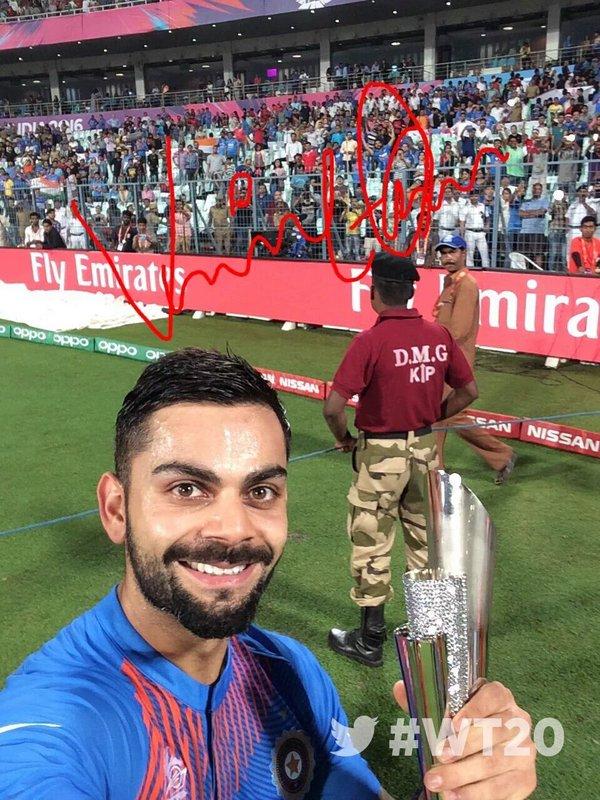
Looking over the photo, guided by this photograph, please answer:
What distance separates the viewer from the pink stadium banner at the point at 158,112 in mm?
31625

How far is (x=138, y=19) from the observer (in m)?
35.4

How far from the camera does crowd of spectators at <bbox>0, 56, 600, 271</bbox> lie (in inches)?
426

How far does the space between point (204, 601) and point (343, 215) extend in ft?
40.8

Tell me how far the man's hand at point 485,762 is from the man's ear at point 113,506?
0.73m

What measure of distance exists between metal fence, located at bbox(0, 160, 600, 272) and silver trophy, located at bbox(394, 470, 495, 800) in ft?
26.2

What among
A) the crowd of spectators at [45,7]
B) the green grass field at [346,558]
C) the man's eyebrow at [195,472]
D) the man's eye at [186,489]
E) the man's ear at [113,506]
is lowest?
the green grass field at [346,558]

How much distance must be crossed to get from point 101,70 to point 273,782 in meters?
48.3

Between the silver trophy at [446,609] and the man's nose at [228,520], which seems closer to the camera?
the silver trophy at [446,609]

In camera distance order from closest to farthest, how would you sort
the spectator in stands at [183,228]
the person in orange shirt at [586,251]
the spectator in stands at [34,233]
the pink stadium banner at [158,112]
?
the person in orange shirt at [586,251]
the spectator in stands at [183,228]
the spectator in stands at [34,233]
the pink stadium banner at [158,112]

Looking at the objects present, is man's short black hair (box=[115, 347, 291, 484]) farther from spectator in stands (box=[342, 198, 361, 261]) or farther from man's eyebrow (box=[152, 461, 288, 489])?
spectator in stands (box=[342, 198, 361, 261])

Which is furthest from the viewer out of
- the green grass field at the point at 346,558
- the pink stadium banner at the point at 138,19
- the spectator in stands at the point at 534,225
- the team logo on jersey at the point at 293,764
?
the pink stadium banner at the point at 138,19

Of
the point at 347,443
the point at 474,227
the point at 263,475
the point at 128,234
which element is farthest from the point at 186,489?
the point at 128,234

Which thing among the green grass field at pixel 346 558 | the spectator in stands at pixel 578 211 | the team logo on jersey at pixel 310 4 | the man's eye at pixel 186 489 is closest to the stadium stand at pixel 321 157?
the spectator in stands at pixel 578 211

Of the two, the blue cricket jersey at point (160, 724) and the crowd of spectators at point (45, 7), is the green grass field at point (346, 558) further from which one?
the crowd of spectators at point (45, 7)
